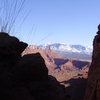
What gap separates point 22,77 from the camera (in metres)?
4.42

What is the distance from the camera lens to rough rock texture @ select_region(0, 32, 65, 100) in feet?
13.5

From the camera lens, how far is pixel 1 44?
4609 mm

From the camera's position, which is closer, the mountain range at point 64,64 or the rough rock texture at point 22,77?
the rough rock texture at point 22,77

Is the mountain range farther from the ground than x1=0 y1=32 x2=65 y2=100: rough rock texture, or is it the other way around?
x1=0 y1=32 x2=65 y2=100: rough rock texture

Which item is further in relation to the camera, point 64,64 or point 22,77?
point 64,64

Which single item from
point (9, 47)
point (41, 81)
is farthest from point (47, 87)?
point (9, 47)

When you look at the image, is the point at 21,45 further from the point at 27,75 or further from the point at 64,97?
the point at 64,97

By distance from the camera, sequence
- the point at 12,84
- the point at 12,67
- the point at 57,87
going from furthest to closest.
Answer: the point at 57,87 < the point at 12,67 < the point at 12,84

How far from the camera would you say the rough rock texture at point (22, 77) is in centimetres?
411

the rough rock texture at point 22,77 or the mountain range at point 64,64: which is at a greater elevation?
the rough rock texture at point 22,77

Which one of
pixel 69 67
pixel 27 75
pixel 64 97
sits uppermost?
pixel 27 75

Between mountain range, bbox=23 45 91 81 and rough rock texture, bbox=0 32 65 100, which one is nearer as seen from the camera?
rough rock texture, bbox=0 32 65 100

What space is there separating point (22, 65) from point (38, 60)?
345 mm

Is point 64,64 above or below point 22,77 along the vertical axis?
below
